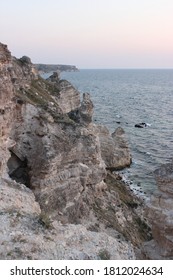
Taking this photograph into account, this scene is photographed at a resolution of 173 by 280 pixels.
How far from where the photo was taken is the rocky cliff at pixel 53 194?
15.7m

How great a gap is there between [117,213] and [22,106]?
1209 cm

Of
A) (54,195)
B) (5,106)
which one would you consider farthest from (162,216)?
(5,106)

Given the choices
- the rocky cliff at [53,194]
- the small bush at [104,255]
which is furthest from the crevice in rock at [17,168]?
the small bush at [104,255]

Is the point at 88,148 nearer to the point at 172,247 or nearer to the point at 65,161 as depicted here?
the point at 65,161

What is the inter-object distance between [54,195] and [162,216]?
9087 mm

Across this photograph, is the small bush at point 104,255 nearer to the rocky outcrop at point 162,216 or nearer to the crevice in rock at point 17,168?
the rocky outcrop at point 162,216

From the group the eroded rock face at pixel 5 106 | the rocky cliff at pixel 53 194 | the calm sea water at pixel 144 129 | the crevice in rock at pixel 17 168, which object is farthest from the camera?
the calm sea water at pixel 144 129

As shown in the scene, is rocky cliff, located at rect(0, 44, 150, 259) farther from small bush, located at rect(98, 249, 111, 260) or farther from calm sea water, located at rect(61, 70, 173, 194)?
calm sea water, located at rect(61, 70, 173, 194)

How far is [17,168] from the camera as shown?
2761 cm

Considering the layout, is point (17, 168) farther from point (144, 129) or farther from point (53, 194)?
point (144, 129)

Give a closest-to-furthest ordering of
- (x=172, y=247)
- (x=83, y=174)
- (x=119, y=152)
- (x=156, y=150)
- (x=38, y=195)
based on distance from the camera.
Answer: (x=172, y=247) → (x=38, y=195) → (x=83, y=174) → (x=119, y=152) → (x=156, y=150)

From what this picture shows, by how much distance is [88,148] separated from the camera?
30000mm
